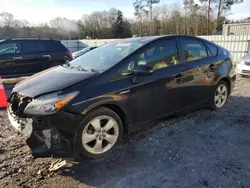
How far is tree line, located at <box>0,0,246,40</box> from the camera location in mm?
29188

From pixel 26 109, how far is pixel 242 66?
7.97 m

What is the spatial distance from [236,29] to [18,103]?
951 inches

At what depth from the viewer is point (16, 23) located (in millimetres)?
33281

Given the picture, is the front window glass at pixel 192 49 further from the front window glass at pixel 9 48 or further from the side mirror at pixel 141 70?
the front window glass at pixel 9 48

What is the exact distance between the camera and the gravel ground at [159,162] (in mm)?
2555

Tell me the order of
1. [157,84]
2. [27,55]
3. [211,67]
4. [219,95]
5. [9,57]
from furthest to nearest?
[27,55] < [9,57] < [219,95] < [211,67] < [157,84]

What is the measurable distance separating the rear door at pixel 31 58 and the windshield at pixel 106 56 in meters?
5.23

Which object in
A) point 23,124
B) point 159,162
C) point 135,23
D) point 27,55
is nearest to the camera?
point 23,124

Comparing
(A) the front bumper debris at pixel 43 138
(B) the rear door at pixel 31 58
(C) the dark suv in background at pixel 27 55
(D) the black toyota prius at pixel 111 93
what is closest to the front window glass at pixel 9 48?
(C) the dark suv in background at pixel 27 55

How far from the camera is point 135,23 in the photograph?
38781 millimetres

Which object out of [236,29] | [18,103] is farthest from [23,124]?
[236,29]

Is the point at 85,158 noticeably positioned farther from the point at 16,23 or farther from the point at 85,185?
the point at 16,23

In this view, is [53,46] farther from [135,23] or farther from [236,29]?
[135,23]

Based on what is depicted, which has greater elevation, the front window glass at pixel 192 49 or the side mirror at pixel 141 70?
the front window glass at pixel 192 49
